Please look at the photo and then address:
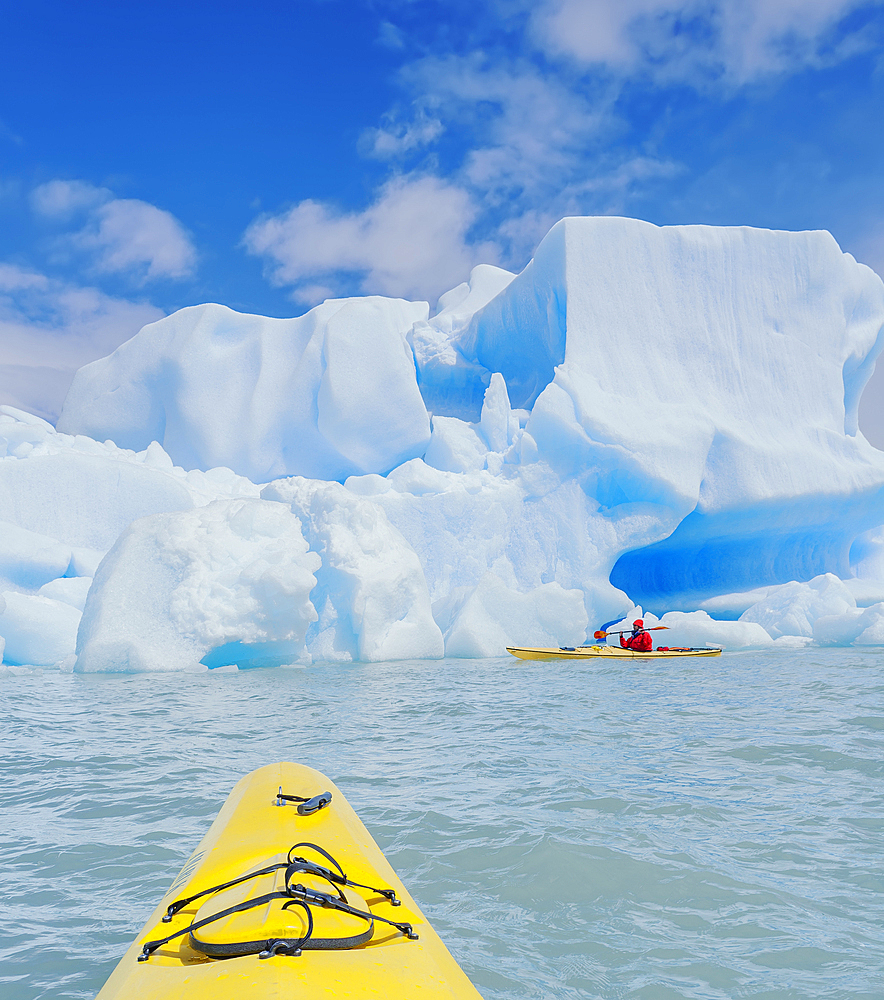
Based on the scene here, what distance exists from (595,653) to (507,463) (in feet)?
17.0

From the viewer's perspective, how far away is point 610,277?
15.5 metres

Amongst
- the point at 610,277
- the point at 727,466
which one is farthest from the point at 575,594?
the point at 610,277

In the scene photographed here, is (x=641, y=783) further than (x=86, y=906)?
Yes

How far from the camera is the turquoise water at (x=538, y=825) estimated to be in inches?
91.5

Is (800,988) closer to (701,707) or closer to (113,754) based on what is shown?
(113,754)

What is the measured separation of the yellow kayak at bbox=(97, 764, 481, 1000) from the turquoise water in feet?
1.51

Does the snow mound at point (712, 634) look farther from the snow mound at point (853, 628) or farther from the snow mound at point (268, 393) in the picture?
the snow mound at point (268, 393)

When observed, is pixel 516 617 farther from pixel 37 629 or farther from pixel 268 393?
pixel 268 393

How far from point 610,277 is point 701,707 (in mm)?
10916

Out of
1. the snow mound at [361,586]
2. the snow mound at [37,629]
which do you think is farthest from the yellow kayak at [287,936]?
the snow mound at [37,629]

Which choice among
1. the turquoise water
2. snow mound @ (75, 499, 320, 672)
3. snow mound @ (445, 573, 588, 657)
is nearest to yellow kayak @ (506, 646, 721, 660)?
snow mound @ (445, 573, 588, 657)

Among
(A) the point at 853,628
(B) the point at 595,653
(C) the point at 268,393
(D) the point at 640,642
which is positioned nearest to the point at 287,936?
(B) the point at 595,653

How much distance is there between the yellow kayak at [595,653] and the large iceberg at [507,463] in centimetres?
111

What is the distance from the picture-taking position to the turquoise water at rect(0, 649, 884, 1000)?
7.63 feet
